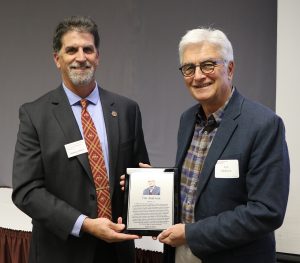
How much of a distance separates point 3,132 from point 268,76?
8.74 feet

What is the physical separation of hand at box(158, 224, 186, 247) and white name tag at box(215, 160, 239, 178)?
0.26m

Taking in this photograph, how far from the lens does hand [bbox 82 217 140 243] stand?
5.42 feet

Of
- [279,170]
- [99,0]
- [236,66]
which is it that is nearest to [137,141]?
[279,170]

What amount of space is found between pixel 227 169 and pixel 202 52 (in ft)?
1.52

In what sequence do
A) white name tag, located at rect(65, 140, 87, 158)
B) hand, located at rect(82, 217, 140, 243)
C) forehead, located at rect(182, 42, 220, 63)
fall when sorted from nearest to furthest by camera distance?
1. forehead, located at rect(182, 42, 220, 63)
2. hand, located at rect(82, 217, 140, 243)
3. white name tag, located at rect(65, 140, 87, 158)

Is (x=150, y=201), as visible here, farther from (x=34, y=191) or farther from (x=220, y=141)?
(x=34, y=191)

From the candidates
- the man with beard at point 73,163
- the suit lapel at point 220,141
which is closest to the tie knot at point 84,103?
the man with beard at point 73,163

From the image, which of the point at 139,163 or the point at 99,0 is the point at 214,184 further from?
the point at 99,0

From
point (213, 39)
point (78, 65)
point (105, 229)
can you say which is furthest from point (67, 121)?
point (213, 39)

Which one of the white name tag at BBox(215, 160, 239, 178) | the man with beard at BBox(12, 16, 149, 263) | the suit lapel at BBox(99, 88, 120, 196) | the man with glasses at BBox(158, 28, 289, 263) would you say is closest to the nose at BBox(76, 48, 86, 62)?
the man with beard at BBox(12, 16, 149, 263)

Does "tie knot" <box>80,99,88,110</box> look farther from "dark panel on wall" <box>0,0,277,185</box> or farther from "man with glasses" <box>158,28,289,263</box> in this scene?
"dark panel on wall" <box>0,0,277,185</box>

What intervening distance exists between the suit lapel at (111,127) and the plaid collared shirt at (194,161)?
0.34 m

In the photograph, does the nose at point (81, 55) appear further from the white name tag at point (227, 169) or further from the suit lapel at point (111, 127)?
the white name tag at point (227, 169)

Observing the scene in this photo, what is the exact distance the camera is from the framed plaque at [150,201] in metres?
1.65
